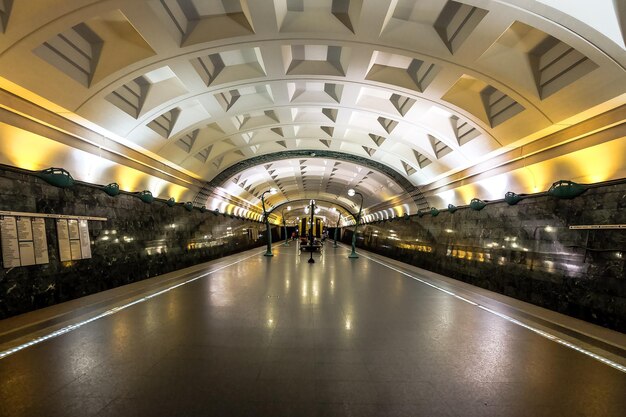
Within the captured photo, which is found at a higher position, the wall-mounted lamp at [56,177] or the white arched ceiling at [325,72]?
the white arched ceiling at [325,72]

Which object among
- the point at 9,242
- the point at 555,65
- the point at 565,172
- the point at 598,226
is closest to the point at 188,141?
the point at 9,242

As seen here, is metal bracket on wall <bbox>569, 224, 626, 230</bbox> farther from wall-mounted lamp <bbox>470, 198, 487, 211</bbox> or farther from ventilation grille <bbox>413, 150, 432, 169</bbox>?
ventilation grille <bbox>413, 150, 432, 169</bbox>

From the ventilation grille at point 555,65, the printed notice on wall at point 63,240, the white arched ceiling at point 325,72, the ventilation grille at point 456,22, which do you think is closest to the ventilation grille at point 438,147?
the white arched ceiling at point 325,72

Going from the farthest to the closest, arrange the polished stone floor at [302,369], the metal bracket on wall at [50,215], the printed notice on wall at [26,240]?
the printed notice on wall at [26,240], the metal bracket on wall at [50,215], the polished stone floor at [302,369]

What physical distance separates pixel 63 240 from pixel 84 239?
65 centimetres

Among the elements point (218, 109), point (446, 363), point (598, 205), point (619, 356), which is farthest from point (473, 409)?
point (218, 109)

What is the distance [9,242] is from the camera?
213 inches

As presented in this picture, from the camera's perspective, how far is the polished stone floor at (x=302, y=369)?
8.66 feet

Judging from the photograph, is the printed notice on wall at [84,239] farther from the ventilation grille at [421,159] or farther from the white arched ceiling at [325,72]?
the ventilation grille at [421,159]

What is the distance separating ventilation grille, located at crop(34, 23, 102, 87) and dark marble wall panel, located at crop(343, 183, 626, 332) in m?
11.0

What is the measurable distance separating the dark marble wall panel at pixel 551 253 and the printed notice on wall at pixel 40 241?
10.8m

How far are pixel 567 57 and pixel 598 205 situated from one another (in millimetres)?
3053

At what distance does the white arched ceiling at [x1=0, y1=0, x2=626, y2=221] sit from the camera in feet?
17.2

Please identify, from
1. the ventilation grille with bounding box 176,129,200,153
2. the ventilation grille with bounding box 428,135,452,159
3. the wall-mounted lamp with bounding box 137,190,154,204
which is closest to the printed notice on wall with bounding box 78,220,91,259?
the wall-mounted lamp with bounding box 137,190,154,204
